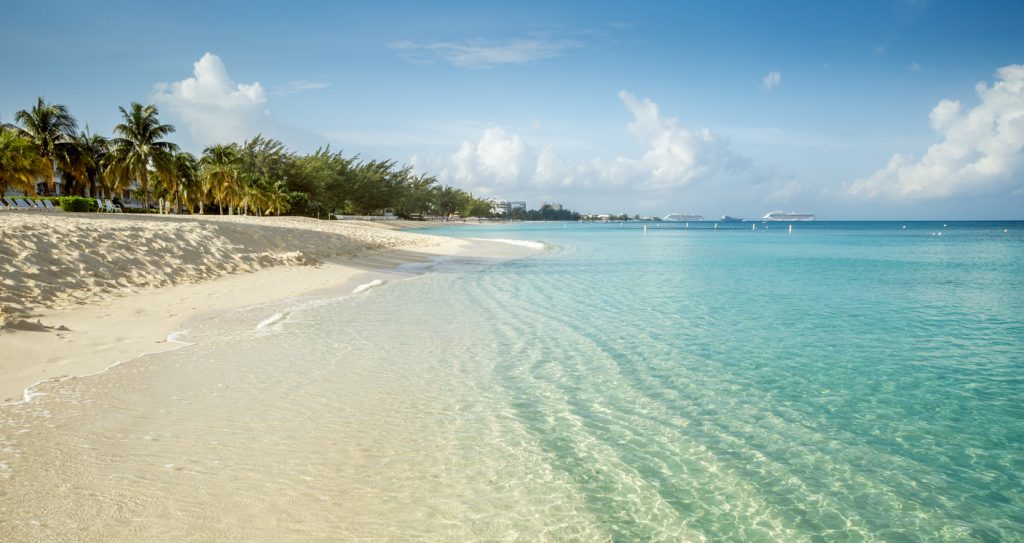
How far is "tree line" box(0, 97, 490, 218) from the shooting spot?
4864 cm

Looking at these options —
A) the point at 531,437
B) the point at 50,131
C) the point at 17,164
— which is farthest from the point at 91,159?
the point at 531,437

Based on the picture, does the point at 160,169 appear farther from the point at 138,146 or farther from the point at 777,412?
the point at 777,412

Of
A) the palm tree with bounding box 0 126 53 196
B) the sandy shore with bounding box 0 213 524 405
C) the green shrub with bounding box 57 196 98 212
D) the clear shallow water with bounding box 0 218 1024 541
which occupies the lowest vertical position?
the clear shallow water with bounding box 0 218 1024 541

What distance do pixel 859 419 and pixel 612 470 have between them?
335cm

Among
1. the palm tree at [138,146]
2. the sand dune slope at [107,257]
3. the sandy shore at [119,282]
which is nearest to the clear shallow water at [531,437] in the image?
the sandy shore at [119,282]

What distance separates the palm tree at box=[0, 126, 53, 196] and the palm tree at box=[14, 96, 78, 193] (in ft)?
32.8

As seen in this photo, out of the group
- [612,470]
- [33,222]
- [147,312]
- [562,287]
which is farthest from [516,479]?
[33,222]

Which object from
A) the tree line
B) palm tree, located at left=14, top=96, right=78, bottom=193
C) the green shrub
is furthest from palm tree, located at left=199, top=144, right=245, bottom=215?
the green shrub

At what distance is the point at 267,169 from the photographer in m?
76.4

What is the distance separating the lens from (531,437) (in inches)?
230

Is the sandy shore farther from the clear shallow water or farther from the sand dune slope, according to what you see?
the clear shallow water

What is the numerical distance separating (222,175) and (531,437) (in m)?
62.9

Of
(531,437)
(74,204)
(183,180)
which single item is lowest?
(531,437)

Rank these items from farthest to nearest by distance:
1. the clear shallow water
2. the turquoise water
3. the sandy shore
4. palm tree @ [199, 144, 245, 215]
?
palm tree @ [199, 144, 245, 215] < the sandy shore < the turquoise water < the clear shallow water
